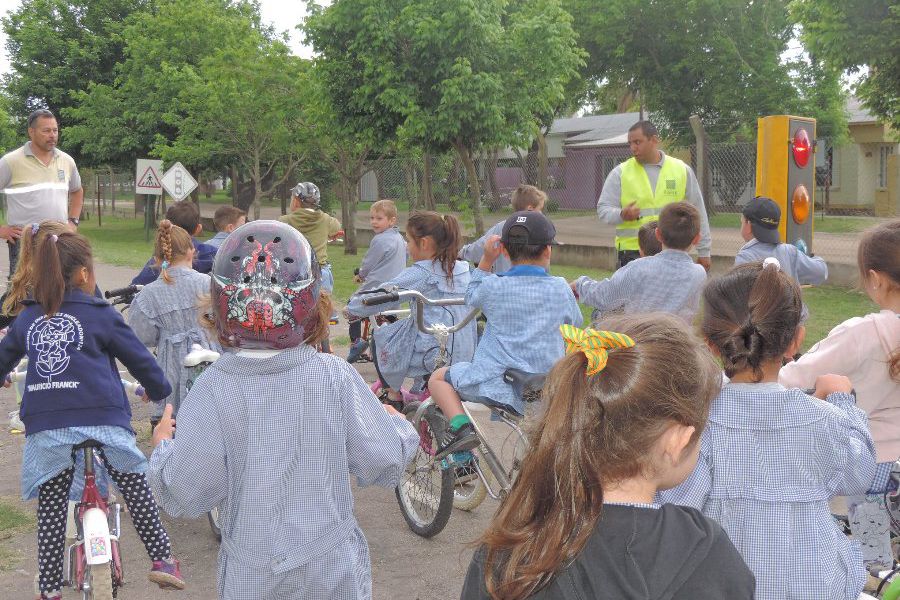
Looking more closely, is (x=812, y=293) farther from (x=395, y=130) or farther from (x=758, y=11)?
(x=758, y=11)

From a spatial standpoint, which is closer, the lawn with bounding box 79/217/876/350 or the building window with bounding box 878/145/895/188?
the lawn with bounding box 79/217/876/350

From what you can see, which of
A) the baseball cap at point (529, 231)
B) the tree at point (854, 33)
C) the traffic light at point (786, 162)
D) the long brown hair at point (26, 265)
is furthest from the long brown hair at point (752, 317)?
the tree at point (854, 33)

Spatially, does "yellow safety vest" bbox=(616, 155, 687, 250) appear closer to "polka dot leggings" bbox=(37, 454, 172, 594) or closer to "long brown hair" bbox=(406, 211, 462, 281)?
"long brown hair" bbox=(406, 211, 462, 281)

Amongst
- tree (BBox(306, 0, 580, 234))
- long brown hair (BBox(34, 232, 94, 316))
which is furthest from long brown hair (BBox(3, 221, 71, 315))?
tree (BBox(306, 0, 580, 234))

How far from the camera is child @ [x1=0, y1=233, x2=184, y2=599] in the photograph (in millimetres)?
3887

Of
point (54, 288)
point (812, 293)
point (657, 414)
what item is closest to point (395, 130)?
point (812, 293)

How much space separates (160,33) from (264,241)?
103ft

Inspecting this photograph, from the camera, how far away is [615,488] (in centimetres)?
177

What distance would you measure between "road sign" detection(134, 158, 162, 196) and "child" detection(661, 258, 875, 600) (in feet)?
75.9

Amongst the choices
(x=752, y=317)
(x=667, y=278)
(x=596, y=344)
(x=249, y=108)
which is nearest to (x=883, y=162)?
(x=249, y=108)

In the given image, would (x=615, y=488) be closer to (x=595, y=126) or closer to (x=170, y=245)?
(x=170, y=245)

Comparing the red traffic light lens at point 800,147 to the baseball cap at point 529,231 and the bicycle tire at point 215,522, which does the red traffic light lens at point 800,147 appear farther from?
the bicycle tire at point 215,522

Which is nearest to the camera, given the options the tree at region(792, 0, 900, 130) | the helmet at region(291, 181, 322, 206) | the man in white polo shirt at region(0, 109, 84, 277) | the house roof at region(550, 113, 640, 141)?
the man in white polo shirt at region(0, 109, 84, 277)

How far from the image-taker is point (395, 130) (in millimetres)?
18750
